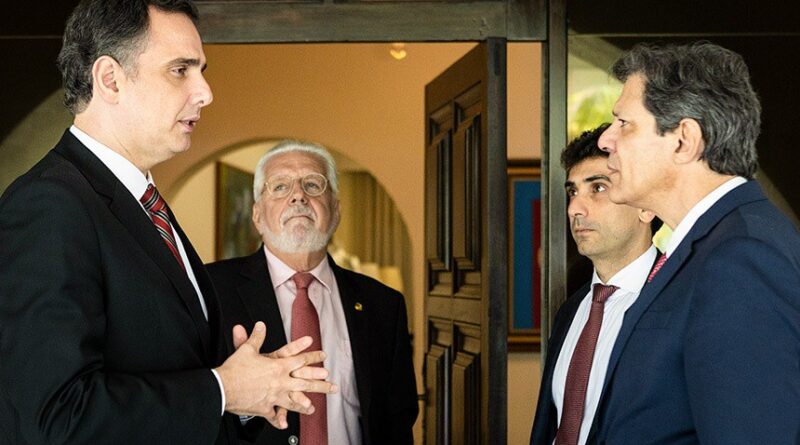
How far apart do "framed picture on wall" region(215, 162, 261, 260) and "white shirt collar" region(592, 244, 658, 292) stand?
245 inches

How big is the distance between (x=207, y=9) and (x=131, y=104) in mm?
2155

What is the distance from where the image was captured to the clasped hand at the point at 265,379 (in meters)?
2.08

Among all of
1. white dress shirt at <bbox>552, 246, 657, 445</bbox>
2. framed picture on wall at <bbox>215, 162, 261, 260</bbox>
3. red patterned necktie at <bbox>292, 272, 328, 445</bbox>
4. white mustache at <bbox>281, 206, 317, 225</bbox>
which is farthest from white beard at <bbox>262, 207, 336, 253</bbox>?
framed picture on wall at <bbox>215, 162, 261, 260</bbox>

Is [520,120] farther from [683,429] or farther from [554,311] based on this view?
[683,429]

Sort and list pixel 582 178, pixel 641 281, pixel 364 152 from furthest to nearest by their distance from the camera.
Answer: pixel 364 152 < pixel 582 178 < pixel 641 281

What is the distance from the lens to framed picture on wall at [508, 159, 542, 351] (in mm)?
7012

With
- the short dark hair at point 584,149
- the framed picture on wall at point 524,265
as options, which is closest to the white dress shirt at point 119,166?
the short dark hair at point 584,149

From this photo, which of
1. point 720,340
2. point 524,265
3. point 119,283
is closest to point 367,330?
point 119,283

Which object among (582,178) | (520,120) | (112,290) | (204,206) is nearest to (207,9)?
(582,178)

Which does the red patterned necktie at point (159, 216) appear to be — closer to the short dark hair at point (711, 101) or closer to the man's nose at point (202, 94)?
the man's nose at point (202, 94)

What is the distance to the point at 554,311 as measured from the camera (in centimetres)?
428

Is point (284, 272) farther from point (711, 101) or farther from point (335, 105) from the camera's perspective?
point (335, 105)

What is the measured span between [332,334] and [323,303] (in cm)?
13

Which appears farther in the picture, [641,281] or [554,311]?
[554,311]
